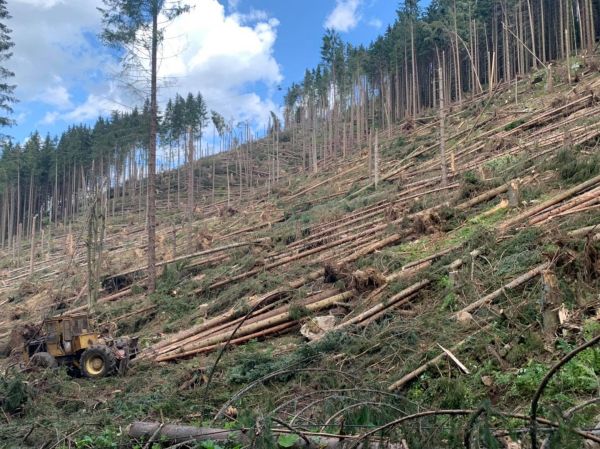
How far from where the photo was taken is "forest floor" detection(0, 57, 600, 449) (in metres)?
4.67

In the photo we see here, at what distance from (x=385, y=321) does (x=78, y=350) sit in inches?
301

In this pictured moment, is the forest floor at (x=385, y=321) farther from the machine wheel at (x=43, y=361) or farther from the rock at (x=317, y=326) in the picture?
the machine wheel at (x=43, y=361)

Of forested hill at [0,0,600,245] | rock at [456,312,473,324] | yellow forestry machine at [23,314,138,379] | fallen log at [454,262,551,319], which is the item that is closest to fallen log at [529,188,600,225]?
fallen log at [454,262,551,319]

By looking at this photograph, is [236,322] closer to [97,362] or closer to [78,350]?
[97,362]

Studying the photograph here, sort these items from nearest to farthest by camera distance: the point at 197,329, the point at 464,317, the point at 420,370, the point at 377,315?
1. the point at 420,370
2. the point at 464,317
3. the point at 377,315
4. the point at 197,329

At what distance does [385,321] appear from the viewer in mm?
8844

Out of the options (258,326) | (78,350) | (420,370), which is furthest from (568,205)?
(78,350)

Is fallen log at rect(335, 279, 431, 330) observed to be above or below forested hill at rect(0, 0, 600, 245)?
below

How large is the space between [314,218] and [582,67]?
71.3ft

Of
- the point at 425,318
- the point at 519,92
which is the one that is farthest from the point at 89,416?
the point at 519,92

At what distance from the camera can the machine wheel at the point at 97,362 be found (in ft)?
36.2

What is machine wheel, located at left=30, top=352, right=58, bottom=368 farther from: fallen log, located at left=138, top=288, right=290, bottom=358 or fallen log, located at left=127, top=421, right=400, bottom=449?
fallen log, located at left=127, top=421, right=400, bottom=449

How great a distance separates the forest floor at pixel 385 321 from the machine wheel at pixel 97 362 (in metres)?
0.30

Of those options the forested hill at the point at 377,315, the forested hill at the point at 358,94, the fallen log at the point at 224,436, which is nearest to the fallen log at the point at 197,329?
the forested hill at the point at 377,315
